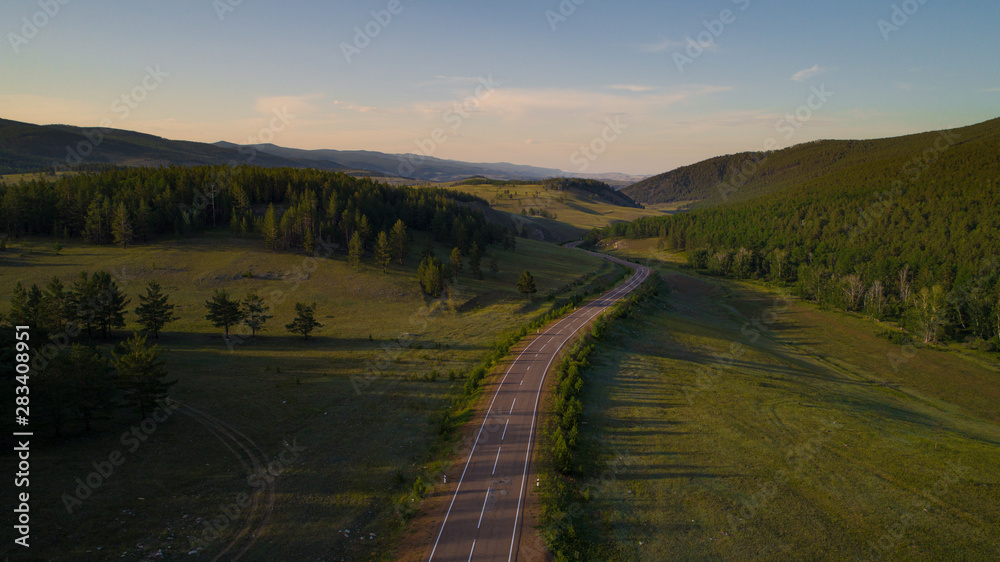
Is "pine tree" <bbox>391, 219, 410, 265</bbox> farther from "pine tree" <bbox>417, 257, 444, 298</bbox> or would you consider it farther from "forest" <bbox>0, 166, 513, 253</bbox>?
"pine tree" <bbox>417, 257, 444, 298</bbox>

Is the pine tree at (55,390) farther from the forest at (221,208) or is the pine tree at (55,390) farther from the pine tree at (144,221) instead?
the pine tree at (144,221)

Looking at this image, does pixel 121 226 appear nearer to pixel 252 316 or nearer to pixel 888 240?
pixel 252 316

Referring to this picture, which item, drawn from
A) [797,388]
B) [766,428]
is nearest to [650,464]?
[766,428]

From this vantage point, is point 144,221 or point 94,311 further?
point 144,221

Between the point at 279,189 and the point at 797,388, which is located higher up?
the point at 279,189

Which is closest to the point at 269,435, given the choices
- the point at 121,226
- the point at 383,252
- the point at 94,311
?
the point at 94,311

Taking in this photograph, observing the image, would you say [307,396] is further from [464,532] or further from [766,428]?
[766,428]
